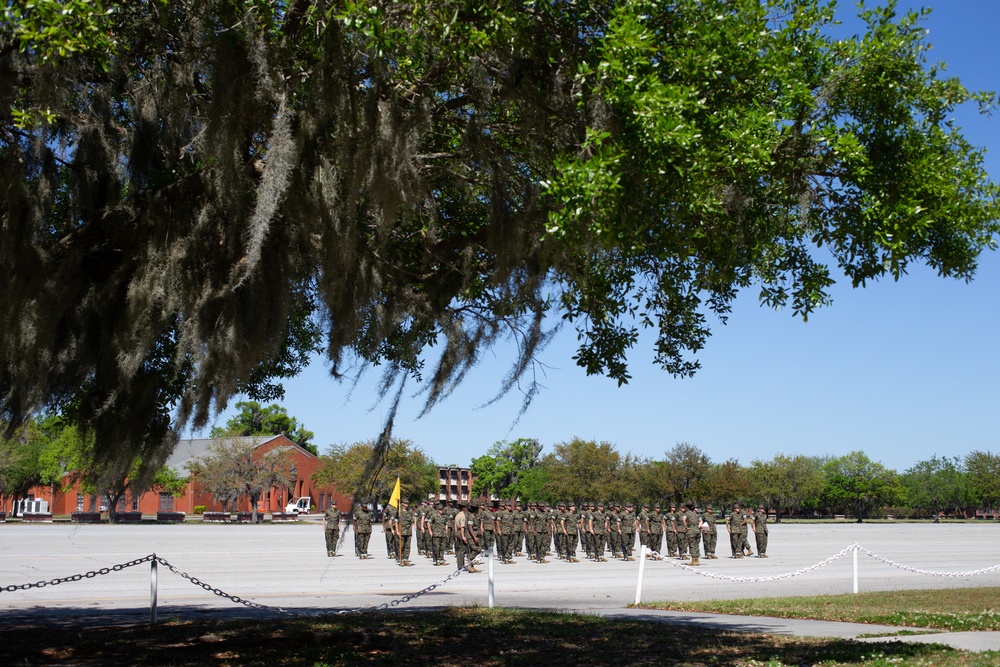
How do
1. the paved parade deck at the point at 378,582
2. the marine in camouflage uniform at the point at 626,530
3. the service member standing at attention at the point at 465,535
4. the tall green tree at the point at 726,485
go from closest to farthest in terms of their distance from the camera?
the paved parade deck at the point at 378,582, the service member standing at attention at the point at 465,535, the marine in camouflage uniform at the point at 626,530, the tall green tree at the point at 726,485

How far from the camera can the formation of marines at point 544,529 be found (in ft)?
85.7

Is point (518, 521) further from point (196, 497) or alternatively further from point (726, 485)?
point (196, 497)

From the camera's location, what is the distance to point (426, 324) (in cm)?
880

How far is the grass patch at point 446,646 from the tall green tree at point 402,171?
244 cm

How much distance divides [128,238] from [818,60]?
5897 millimetres

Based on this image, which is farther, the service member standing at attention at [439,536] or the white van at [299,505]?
the white van at [299,505]

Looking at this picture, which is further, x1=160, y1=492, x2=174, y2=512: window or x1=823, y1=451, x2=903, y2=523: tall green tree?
x1=823, y1=451, x2=903, y2=523: tall green tree

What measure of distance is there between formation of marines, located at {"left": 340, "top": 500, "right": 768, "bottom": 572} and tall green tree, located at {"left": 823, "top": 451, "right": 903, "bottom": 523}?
7507cm

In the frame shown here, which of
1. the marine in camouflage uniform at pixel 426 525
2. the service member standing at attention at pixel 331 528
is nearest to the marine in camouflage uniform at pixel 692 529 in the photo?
the marine in camouflage uniform at pixel 426 525

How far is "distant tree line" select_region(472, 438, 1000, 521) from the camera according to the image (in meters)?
69.1

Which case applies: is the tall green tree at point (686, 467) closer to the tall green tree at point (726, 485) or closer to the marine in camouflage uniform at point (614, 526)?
the tall green tree at point (726, 485)

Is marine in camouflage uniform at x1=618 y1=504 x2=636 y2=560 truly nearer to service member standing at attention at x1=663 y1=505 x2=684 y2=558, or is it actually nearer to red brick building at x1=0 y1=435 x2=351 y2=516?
service member standing at attention at x1=663 y1=505 x2=684 y2=558

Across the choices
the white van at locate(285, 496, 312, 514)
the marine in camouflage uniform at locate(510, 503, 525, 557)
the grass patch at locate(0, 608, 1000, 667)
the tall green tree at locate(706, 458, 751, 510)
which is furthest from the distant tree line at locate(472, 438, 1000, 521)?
the grass patch at locate(0, 608, 1000, 667)

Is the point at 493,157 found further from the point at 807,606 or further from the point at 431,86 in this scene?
the point at 807,606
